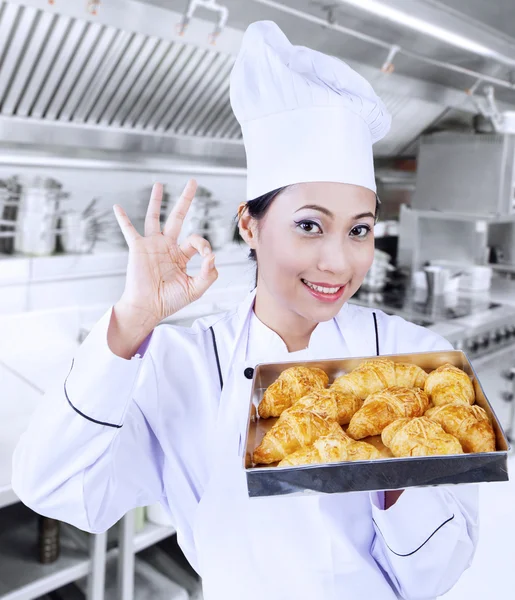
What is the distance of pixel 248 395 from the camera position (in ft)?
4.04

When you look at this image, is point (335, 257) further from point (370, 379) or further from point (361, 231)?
point (370, 379)

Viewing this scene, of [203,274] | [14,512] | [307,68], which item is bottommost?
[14,512]

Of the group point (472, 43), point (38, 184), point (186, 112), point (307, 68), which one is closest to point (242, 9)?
point (186, 112)

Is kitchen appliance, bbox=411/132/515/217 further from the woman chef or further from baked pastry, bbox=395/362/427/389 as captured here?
baked pastry, bbox=395/362/427/389

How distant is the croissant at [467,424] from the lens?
924 mm

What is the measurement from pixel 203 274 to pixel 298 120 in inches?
15.1

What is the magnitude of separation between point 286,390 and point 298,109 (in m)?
0.56

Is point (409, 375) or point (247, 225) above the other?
point (247, 225)

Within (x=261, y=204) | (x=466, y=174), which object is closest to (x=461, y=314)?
(x=466, y=174)

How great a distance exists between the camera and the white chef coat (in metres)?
1.05

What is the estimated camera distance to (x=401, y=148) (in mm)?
5098

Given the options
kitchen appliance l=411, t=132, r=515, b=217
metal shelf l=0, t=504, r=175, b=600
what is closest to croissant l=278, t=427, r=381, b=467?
metal shelf l=0, t=504, r=175, b=600

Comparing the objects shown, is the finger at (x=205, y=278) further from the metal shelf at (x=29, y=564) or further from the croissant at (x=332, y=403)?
the metal shelf at (x=29, y=564)

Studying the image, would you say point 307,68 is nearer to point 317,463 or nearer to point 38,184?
point 317,463
